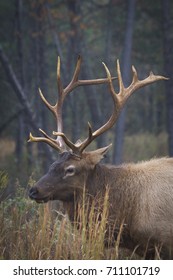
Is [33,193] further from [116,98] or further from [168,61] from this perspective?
[168,61]

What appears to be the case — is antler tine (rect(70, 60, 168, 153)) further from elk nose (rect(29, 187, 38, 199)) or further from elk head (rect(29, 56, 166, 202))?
elk nose (rect(29, 187, 38, 199))

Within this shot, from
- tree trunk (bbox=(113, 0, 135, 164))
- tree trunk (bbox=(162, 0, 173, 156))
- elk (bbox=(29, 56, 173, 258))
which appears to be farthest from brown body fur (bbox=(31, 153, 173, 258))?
tree trunk (bbox=(113, 0, 135, 164))

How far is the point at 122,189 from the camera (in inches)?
273

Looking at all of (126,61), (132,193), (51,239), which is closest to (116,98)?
(132,193)

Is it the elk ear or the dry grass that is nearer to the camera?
the dry grass

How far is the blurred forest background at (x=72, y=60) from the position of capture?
1545cm

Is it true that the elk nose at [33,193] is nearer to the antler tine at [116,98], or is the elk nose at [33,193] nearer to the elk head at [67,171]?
the elk head at [67,171]

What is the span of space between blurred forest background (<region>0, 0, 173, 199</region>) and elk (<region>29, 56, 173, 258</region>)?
5.63 metres

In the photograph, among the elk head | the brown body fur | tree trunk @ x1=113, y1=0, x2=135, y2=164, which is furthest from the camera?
tree trunk @ x1=113, y1=0, x2=135, y2=164

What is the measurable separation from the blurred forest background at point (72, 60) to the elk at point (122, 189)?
18.5 feet

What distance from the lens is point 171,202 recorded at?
6.60 m

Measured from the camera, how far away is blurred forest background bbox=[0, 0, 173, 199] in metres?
15.5

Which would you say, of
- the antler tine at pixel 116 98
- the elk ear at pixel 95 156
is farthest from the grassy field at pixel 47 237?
the antler tine at pixel 116 98

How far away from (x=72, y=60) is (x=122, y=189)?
14.4m
